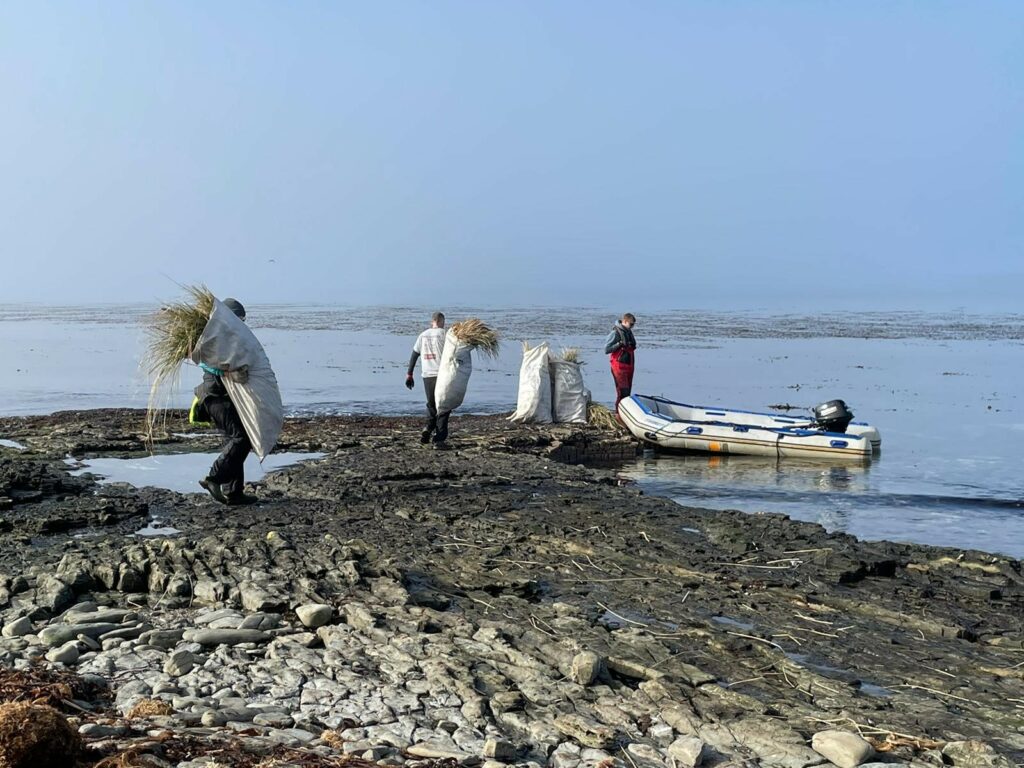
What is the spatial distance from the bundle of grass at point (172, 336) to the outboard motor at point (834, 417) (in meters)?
10.2

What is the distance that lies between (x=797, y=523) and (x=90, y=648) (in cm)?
655

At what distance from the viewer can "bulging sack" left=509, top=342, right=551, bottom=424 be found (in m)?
18.6

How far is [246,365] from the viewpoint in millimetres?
10500

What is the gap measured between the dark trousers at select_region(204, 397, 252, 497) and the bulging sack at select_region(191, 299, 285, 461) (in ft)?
0.29

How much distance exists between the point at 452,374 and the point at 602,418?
4434mm

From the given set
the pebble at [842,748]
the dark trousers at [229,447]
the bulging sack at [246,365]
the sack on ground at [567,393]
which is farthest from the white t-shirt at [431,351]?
the pebble at [842,748]

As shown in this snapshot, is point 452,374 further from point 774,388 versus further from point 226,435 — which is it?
point 774,388

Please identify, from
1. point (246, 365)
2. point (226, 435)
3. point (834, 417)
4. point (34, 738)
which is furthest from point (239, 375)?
point (834, 417)

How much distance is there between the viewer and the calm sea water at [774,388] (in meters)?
13.1

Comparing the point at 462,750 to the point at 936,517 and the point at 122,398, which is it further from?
the point at 122,398

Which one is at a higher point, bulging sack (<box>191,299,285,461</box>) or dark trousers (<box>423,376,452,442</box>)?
bulging sack (<box>191,299,285,461</box>)

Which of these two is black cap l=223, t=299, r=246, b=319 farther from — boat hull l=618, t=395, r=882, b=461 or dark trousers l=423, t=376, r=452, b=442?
boat hull l=618, t=395, r=882, b=461

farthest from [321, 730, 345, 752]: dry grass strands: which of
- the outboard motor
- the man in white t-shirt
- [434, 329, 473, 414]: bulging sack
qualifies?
the outboard motor

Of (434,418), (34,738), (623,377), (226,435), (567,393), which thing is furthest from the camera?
(623,377)
